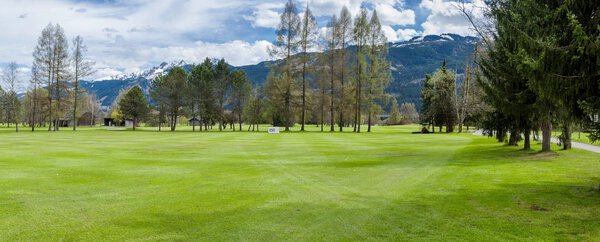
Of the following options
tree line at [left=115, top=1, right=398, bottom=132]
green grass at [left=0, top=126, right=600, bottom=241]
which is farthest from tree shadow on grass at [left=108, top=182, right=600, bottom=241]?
tree line at [left=115, top=1, right=398, bottom=132]

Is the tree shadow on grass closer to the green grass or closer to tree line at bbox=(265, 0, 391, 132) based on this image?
the green grass

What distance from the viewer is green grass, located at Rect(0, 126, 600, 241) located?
7.95 meters

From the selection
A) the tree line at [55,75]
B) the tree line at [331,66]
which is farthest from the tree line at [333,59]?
the tree line at [55,75]

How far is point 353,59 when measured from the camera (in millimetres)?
69125

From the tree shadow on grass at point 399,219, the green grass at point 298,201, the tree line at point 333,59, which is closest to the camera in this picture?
the tree shadow on grass at point 399,219

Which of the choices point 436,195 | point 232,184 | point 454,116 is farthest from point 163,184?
point 454,116

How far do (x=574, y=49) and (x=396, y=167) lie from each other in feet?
29.6

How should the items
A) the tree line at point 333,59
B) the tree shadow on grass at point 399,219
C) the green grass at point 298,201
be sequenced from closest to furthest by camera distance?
the tree shadow on grass at point 399,219 → the green grass at point 298,201 → the tree line at point 333,59

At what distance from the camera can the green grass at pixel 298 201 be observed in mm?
7945

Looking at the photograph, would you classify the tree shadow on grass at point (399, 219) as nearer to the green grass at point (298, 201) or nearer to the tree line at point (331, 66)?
the green grass at point (298, 201)

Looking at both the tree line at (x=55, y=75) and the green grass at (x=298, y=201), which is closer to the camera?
the green grass at (x=298, y=201)

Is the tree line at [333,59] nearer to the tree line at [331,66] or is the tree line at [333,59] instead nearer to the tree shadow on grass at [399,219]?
the tree line at [331,66]

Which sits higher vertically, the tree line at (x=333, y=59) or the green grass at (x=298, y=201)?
the tree line at (x=333, y=59)

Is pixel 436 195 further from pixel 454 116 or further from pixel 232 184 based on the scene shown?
pixel 454 116
